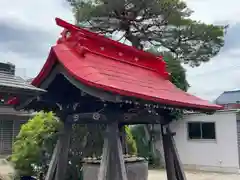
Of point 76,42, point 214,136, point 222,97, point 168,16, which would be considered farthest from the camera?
point 222,97

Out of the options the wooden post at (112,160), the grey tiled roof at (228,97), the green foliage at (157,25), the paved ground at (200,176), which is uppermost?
the green foliage at (157,25)

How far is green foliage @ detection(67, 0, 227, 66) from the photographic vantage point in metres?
16.1

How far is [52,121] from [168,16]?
31.0 feet

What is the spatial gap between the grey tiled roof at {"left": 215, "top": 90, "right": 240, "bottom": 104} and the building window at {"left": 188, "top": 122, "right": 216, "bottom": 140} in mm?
19301

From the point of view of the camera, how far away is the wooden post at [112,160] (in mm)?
5309

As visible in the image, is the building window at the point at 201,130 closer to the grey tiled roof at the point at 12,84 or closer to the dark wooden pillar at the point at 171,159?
the dark wooden pillar at the point at 171,159

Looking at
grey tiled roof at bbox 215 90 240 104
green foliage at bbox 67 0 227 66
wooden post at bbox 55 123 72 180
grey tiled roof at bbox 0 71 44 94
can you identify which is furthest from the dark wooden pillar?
grey tiled roof at bbox 215 90 240 104

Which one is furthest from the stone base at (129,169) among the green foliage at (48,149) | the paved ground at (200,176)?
the paved ground at (200,176)

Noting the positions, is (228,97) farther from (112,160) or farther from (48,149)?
(112,160)

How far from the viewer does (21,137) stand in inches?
389

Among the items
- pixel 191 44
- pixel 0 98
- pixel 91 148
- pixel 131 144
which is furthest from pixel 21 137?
pixel 191 44

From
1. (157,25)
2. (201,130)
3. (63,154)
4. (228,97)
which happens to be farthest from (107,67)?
(228,97)

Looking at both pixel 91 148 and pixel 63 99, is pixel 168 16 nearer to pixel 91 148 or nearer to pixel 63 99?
pixel 91 148

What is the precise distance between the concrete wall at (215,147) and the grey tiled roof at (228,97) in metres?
19.4
